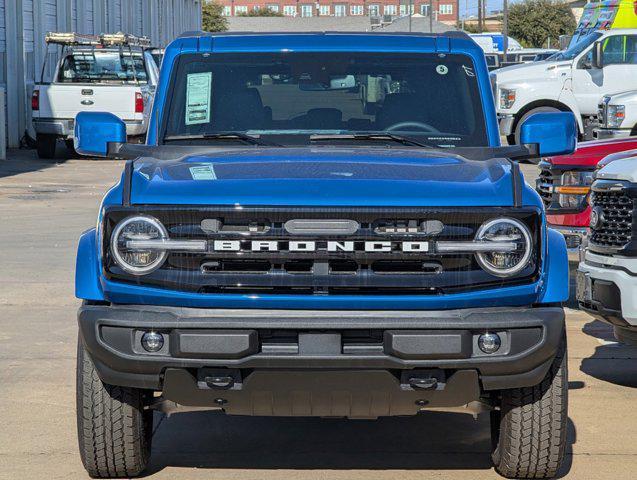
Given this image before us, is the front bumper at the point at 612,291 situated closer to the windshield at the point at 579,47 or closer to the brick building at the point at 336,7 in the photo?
the windshield at the point at 579,47

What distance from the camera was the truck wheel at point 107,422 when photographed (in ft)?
17.4

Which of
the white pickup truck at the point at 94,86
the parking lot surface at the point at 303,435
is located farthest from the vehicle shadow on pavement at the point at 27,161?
the parking lot surface at the point at 303,435

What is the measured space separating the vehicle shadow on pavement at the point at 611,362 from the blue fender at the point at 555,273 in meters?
2.55

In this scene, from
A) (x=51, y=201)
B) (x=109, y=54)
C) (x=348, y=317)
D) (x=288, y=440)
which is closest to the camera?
(x=348, y=317)

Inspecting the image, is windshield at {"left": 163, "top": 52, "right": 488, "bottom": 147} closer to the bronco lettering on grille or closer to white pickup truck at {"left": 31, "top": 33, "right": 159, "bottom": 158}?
the bronco lettering on grille

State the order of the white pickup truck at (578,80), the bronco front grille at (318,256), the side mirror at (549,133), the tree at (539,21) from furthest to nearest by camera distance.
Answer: the tree at (539,21)
the white pickup truck at (578,80)
the side mirror at (549,133)
the bronco front grille at (318,256)

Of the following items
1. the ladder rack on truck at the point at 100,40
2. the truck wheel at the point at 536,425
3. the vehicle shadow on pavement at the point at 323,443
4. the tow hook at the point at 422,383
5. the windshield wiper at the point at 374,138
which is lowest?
the vehicle shadow on pavement at the point at 323,443

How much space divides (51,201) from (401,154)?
534 inches

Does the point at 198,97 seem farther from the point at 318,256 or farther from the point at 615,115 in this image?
the point at 615,115

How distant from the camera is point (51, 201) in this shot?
18.7 metres

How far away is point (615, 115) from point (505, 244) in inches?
605

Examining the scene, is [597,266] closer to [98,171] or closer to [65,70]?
[98,171]

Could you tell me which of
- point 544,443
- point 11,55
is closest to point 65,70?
point 11,55

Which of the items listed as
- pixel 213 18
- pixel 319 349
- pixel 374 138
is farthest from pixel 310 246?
pixel 213 18
